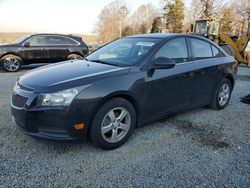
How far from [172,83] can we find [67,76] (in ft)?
5.45

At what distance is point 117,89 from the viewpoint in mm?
3121

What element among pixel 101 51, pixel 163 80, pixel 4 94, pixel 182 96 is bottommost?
pixel 4 94

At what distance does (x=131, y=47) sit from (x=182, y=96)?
1.20m

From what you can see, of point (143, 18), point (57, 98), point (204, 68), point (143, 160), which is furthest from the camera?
point (143, 18)

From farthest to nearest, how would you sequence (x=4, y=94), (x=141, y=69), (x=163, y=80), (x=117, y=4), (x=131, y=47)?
(x=117, y=4) < (x=4, y=94) < (x=131, y=47) < (x=163, y=80) < (x=141, y=69)

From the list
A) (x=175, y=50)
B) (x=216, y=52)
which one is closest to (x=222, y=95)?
(x=216, y=52)

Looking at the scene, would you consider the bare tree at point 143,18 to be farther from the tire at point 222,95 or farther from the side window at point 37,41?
the tire at point 222,95

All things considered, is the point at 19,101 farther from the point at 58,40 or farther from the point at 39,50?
the point at 58,40

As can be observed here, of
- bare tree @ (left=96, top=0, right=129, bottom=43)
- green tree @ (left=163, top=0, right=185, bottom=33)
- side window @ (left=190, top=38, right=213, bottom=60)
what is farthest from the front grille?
green tree @ (left=163, top=0, right=185, bottom=33)

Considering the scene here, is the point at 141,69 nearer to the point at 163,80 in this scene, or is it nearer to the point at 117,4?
the point at 163,80

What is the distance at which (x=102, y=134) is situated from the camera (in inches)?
123

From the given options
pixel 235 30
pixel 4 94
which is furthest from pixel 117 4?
pixel 4 94

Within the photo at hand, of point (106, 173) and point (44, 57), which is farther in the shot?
point (44, 57)

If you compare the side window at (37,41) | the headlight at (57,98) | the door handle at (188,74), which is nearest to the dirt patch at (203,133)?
the door handle at (188,74)
